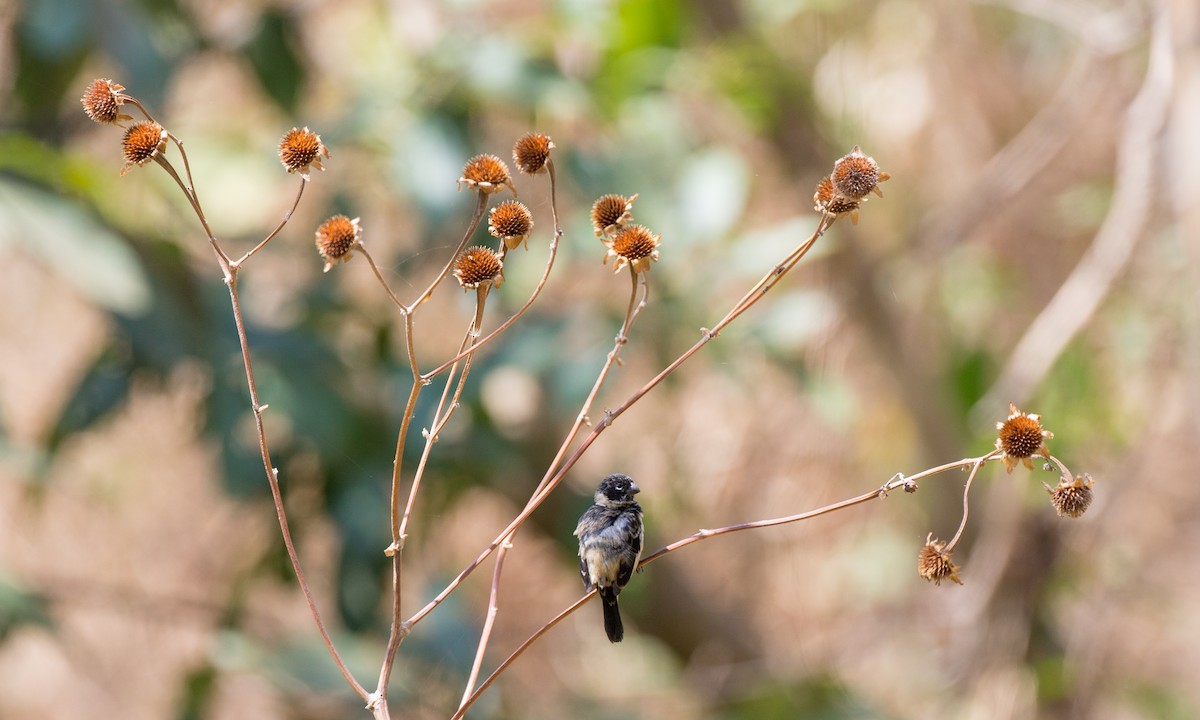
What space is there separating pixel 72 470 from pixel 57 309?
1074 mm

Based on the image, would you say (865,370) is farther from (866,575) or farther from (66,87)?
(66,87)

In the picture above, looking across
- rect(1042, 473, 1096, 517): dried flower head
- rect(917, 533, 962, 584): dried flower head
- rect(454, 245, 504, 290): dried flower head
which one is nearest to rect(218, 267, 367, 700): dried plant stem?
rect(454, 245, 504, 290): dried flower head

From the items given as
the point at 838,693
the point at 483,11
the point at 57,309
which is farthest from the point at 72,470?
the point at 838,693

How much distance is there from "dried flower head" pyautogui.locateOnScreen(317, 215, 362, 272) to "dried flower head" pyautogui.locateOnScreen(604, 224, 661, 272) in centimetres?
21

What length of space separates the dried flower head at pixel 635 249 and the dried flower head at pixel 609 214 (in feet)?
0.09

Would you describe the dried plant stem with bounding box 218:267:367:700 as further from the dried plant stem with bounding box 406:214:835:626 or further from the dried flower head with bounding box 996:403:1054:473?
the dried flower head with bounding box 996:403:1054:473

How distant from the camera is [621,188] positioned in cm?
288

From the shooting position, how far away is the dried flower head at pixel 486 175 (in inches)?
42.5

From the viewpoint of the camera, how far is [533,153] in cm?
108

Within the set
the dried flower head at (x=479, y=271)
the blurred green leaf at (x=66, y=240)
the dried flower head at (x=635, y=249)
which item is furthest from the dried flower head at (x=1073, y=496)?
the blurred green leaf at (x=66, y=240)

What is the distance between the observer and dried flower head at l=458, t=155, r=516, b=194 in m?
1.08

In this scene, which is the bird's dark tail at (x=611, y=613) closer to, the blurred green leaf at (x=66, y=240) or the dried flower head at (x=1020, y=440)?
the dried flower head at (x=1020, y=440)

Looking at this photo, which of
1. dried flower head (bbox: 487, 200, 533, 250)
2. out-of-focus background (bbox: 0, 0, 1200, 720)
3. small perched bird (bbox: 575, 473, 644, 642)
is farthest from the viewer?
out-of-focus background (bbox: 0, 0, 1200, 720)

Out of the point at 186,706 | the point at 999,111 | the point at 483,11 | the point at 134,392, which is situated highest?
the point at 999,111
